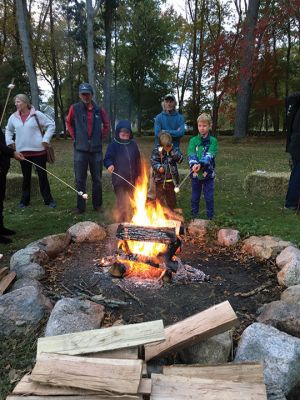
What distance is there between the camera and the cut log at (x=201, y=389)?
7.33ft

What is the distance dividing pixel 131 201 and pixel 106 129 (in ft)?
5.19

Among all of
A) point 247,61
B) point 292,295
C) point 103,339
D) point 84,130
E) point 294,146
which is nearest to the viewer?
point 103,339

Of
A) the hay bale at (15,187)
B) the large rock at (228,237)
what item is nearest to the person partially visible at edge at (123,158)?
the large rock at (228,237)

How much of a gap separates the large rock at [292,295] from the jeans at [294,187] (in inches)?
140

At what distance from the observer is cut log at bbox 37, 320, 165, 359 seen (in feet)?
8.28

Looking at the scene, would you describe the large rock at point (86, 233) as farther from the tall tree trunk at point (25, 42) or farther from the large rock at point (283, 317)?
the tall tree trunk at point (25, 42)

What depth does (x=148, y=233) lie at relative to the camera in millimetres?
4371

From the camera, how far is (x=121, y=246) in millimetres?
4578

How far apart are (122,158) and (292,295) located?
11.2 ft

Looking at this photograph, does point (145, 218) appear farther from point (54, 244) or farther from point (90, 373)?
point (90, 373)

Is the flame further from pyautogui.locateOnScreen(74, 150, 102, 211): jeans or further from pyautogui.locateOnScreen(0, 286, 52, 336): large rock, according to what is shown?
pyautogui.locateOnScreen(0, 286, 52, 336): large rock

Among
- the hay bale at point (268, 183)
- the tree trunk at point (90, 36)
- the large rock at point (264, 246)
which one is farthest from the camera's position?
the tree trunk at point (90, 36)

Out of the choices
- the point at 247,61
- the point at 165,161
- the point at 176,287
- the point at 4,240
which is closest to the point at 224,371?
the point at 176,287

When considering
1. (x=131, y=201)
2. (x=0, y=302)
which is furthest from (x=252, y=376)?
(x=131, y=201)
